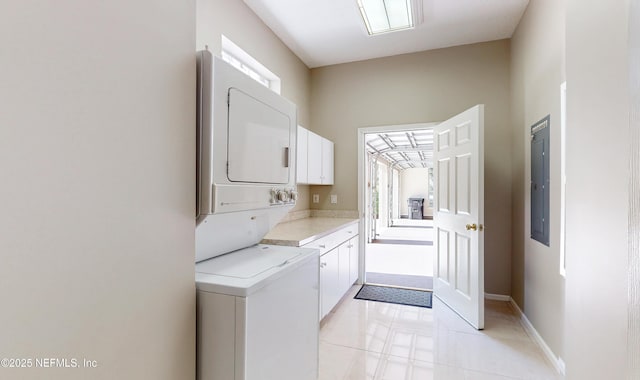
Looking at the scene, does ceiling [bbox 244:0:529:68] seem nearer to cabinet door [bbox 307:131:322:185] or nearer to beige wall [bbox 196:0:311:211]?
beige wall [bbox 196:0:311:211]

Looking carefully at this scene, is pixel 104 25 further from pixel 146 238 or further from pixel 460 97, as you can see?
pixel 460 97

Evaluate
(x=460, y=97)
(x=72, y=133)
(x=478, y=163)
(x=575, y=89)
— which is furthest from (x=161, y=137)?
(x=460, y=97)

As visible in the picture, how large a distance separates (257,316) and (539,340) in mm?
2445

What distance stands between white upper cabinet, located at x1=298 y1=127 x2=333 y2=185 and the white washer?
159 cm

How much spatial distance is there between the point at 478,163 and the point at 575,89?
1.70m

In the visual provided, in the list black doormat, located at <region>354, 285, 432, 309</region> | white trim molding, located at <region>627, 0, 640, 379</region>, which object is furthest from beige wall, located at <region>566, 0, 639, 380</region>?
black doormat, located at <region>354, 285, 432, 309</region>

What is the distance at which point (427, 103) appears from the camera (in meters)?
3.48

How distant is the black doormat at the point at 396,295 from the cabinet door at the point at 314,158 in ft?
4.81

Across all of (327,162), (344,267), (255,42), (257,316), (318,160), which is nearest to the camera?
(257,316)

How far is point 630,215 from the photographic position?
0.67m

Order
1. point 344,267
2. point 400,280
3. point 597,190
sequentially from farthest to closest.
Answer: point 400,280
point 344,267
point 597,190

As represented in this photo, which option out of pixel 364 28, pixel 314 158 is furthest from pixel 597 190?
pixel 364 28

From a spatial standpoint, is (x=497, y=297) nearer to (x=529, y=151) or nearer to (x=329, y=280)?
(x=529, y=151)

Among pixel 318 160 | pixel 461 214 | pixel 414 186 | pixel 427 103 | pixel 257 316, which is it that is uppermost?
pixel 427 103
